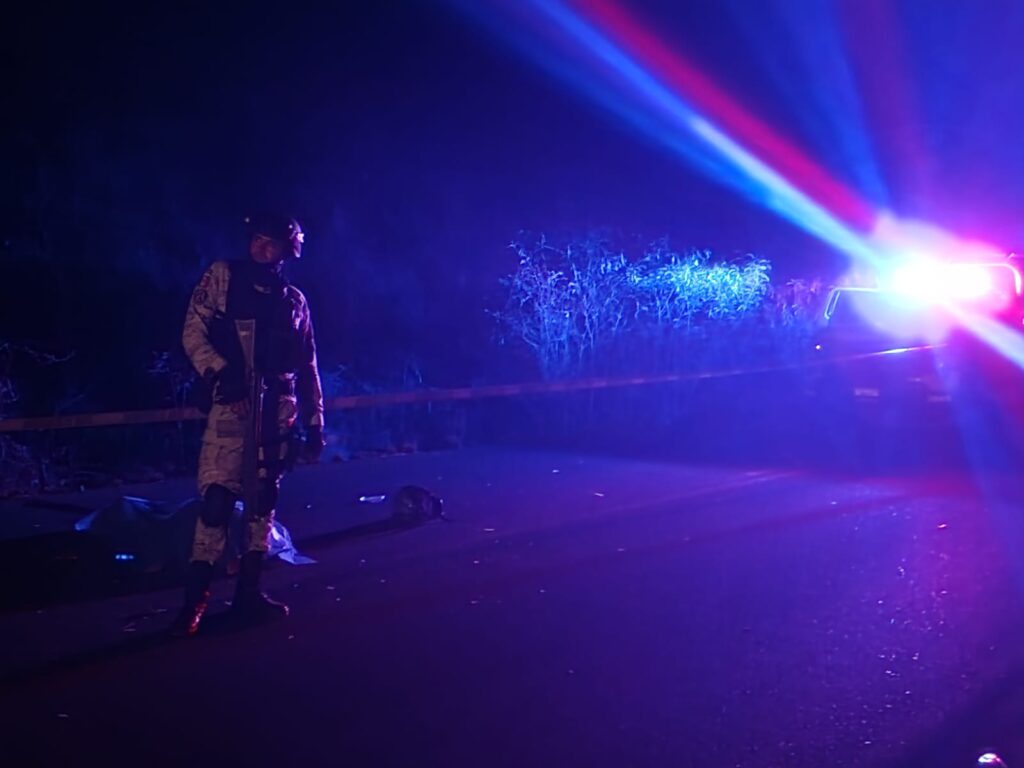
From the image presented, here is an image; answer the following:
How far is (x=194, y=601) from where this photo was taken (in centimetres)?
562

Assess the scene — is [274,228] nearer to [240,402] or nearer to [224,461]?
[240,402]

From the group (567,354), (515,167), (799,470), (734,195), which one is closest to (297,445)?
(799,470)

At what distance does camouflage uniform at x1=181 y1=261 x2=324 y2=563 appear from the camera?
5.63 meters

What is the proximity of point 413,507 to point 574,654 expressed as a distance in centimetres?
332

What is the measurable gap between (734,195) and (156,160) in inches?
575

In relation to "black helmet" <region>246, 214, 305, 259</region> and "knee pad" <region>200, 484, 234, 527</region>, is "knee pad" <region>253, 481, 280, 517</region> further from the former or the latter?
"black helmet" <region>246, 214, 305, 259</region>

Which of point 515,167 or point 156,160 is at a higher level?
point 515,167

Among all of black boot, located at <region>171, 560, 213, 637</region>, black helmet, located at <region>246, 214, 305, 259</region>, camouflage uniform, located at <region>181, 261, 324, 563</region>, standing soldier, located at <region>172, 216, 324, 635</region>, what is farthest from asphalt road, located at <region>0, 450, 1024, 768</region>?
black helmet, located at <region>246, 214, 305, 259</region>

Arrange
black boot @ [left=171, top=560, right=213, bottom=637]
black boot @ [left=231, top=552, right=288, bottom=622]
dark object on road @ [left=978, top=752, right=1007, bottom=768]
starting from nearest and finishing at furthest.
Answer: dark object on road @ [left=978, top=752, right=1007, bottom=768], black boot @ [left=171, top=560, right=213, bottom=637], black boot @ [left=231, top=552, right=288, bottom=622]

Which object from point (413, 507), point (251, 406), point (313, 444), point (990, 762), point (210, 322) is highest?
point (210, 322)

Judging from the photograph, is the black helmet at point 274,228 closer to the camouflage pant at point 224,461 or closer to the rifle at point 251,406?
the rifle at point 251,406

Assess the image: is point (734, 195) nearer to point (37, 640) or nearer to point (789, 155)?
point (789, 155)

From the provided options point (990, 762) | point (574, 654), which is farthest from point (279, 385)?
point (990, 762)

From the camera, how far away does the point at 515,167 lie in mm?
22781
